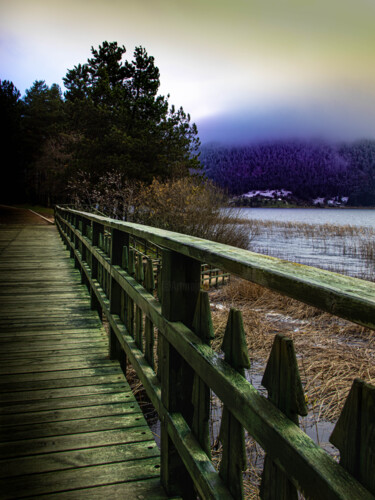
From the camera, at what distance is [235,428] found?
1346 mm

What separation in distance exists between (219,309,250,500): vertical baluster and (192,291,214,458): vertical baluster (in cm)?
23

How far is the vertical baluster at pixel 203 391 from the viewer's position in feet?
5.33

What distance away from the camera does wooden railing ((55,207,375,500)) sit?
84 cm

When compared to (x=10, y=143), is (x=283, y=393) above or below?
below

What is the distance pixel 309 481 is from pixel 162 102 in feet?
93.5

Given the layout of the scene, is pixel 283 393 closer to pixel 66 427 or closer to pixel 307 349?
pixel 66 427

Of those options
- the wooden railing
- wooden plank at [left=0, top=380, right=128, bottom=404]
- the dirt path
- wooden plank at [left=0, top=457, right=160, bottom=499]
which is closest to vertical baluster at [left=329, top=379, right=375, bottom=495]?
the wooden railing

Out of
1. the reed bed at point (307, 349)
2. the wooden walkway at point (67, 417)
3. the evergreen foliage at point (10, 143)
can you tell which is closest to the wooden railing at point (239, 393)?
the wooden walkway at point (67, 417)

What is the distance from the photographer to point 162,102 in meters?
27.2

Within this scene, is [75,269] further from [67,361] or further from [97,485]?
[97,485]

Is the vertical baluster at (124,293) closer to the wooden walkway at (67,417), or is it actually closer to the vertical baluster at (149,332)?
the wooden walkway at (67,417)

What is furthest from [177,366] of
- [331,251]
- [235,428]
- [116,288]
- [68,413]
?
[331,251]

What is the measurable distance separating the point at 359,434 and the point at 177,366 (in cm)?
117

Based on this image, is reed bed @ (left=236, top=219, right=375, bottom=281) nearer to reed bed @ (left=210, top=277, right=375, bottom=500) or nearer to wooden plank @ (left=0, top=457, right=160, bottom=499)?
reed bed @ (left=210, top=277, right=375, bottom=500)
